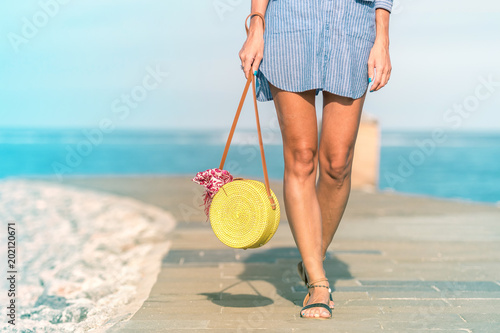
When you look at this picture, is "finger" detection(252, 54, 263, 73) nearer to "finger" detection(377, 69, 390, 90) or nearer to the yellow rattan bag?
the yellow rattan bag

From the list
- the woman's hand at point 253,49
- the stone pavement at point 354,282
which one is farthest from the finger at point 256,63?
Answer: the stone pavement at point 354,282

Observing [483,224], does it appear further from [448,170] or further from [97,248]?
[448,170]

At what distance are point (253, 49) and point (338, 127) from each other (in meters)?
0.52

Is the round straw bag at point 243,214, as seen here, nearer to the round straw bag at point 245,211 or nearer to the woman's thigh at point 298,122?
the round straw bag at point 245,211

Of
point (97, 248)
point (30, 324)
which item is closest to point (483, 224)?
point (97, 248)

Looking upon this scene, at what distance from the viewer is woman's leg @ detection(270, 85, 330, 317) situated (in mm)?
2793

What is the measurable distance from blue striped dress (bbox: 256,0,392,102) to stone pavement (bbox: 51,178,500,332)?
3.28ft

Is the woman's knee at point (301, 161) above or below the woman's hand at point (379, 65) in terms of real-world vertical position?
below

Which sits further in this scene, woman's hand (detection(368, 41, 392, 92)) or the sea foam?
the sea foam

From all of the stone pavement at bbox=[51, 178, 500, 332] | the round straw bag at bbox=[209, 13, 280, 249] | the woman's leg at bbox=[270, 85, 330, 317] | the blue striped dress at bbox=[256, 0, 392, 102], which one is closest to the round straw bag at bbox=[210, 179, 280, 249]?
the round straw bag at bbox=[209, 13, 280, 249]

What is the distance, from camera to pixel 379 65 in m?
2.82

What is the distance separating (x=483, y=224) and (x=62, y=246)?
12.2 feet

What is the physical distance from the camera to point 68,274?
4.15 m

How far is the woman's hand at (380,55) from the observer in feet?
9.27
